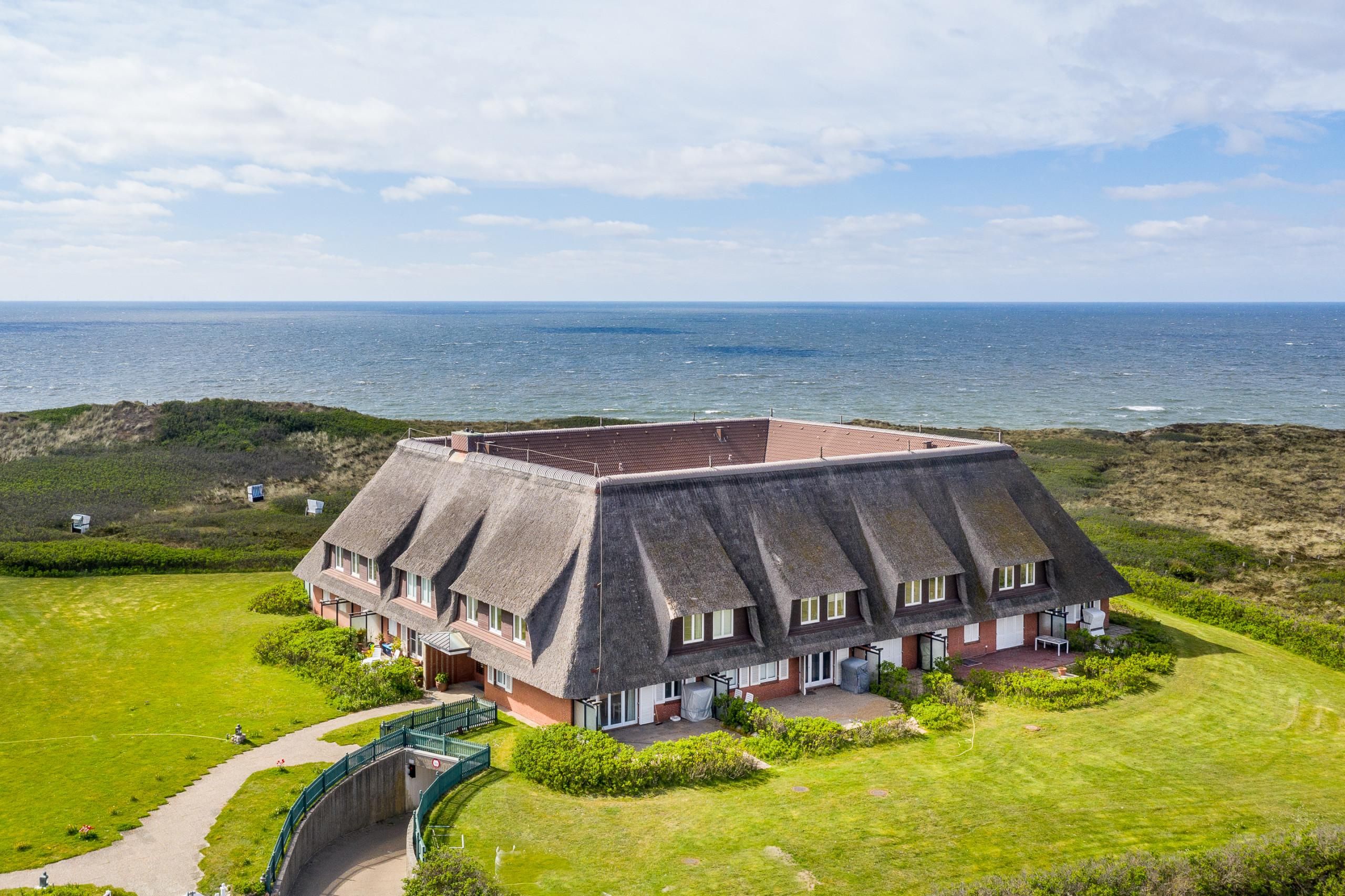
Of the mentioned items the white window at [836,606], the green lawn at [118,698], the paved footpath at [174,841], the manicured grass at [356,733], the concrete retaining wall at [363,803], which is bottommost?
the concrete retaining wall at [363,803]

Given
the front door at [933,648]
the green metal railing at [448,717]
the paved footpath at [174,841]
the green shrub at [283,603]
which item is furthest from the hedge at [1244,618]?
the green shrub at [283,603]

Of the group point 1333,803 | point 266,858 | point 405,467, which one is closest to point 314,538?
point 405,467

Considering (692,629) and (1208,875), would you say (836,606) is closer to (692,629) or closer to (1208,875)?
(692,629)

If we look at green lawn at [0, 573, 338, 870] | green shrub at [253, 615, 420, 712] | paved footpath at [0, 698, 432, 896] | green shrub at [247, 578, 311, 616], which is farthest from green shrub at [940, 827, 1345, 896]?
green shrub at [247, 578, 311, 616]

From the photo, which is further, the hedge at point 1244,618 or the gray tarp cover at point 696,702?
the hedge at point 1244,618

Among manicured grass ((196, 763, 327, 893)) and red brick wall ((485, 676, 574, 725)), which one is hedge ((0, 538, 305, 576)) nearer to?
red brick wall ((485, 676, 574, 725))

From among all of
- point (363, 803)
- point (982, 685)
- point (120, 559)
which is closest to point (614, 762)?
point (363, 803)

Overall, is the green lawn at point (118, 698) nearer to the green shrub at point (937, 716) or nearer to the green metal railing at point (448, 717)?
the green metal railing at point (448, 717)
